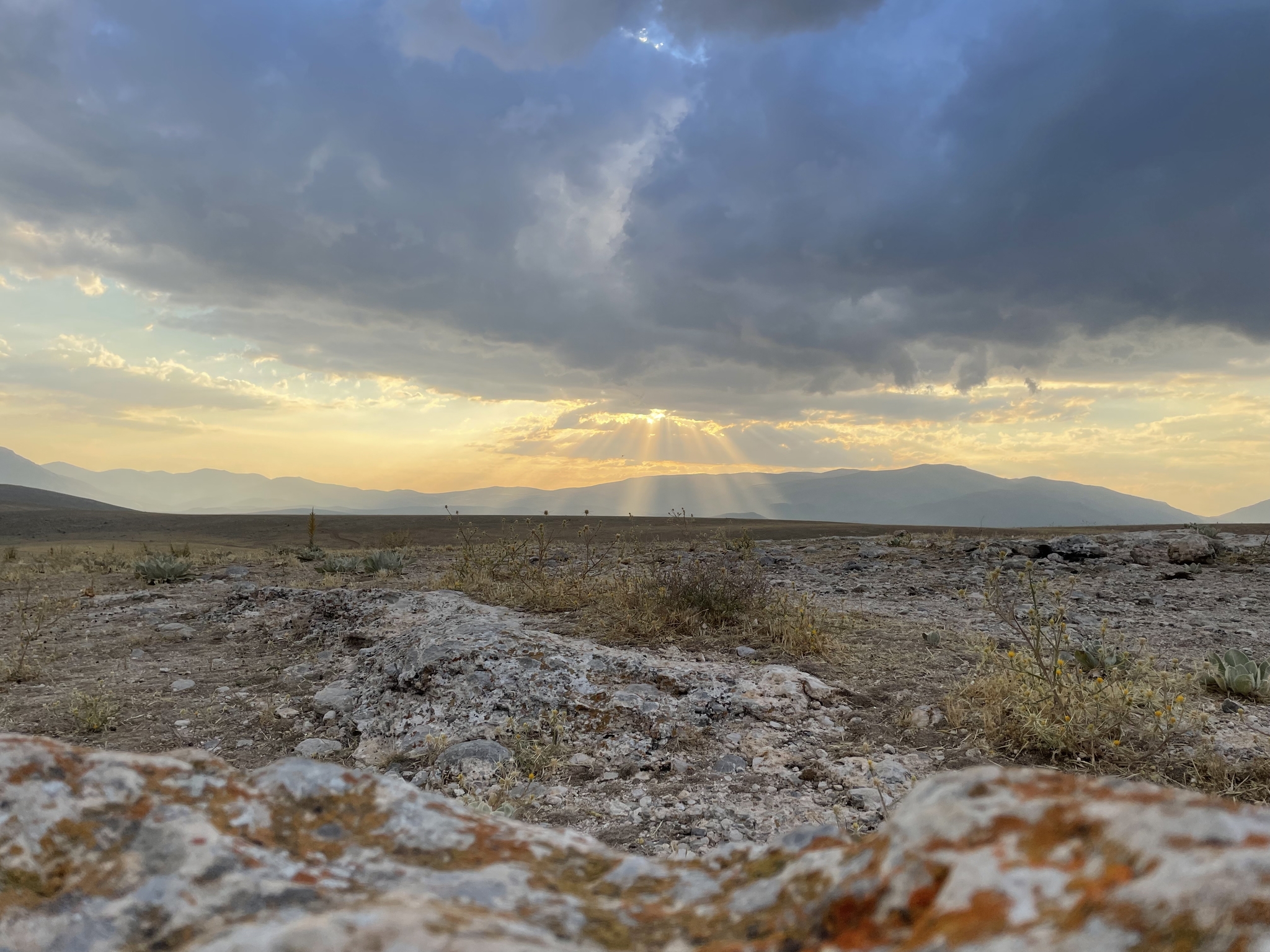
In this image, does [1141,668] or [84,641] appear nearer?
[1141,668]

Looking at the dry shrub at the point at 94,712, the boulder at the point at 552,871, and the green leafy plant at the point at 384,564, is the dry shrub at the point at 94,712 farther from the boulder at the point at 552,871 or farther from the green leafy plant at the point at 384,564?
the green leafy plant at the point at 384,564

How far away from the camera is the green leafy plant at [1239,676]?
5043 mm

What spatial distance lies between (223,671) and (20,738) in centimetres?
589

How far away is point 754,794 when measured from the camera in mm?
3654

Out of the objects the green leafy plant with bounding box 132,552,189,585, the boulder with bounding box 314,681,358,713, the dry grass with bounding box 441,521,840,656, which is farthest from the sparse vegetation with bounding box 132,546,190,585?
the boulder with bounding box 314,681,358,713

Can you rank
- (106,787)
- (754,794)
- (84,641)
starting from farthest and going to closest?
1. (84,641)
2. (754,794)
3. (106,787)

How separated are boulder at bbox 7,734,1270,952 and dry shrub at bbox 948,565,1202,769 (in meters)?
3.37

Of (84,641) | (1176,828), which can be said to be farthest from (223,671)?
(1176,828)

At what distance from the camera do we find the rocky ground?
3732 mm

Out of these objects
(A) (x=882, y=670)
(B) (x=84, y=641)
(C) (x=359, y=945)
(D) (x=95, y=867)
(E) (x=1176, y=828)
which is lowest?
(B) (x=84, y=641)

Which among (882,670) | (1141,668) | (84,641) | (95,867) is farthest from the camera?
(84,641)

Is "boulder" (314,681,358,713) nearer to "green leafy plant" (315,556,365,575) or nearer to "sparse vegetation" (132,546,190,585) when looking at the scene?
"green leafy plant" (315,556,365,575)

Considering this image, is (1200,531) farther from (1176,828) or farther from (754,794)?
(1176,828)

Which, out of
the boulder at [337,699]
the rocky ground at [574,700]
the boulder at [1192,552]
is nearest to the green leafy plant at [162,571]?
the rocky ground at [574,700]
